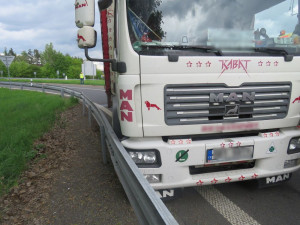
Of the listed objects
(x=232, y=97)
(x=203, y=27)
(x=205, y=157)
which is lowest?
(x=205, y=157)

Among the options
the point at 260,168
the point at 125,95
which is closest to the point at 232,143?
the point at 260,168

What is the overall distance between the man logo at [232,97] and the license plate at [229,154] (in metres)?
0.54

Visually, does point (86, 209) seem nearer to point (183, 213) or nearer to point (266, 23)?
point (183, 213)

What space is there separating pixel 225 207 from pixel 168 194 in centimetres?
71

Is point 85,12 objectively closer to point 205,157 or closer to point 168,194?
point 205,157

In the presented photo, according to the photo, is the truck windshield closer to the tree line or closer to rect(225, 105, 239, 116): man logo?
rect(225, 105, 239, 116): man logo

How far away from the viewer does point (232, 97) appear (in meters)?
2.54

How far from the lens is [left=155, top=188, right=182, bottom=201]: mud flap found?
2678 millimetres

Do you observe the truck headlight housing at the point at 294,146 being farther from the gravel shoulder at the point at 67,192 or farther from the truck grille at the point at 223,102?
the gravel shoulder at the point at 67,192

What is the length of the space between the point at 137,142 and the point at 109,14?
3.11 meters

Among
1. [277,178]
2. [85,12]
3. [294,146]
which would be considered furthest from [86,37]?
[277,178]

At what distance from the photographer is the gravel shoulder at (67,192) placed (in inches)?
105

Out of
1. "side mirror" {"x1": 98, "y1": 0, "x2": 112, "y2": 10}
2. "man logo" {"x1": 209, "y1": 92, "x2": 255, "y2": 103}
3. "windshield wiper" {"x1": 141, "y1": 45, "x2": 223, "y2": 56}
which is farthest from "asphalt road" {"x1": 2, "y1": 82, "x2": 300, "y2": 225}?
"side mirror" {"x1": 98, "y1": 0, "x2": 112, "y2": 10}

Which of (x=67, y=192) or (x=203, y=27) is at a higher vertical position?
(x=203, y=27)
